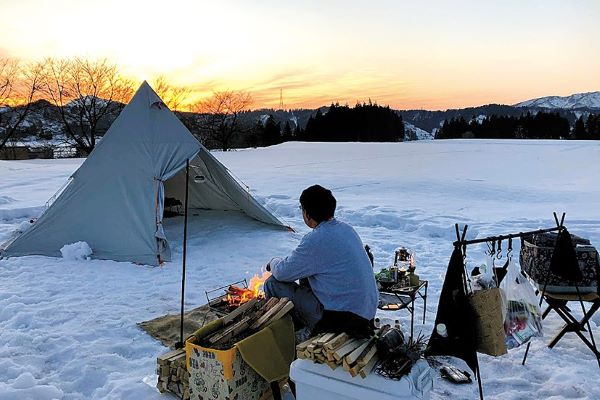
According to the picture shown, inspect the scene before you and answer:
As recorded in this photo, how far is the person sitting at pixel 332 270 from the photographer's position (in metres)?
2.73

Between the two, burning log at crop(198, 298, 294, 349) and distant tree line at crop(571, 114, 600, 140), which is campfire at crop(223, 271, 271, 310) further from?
distant tree line at crop(571, 114, 600, 140)

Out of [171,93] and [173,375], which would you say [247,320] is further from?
[171,93]

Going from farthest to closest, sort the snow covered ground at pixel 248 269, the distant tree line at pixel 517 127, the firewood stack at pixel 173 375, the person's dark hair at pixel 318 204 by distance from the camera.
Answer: the distant tree line at pixel 517 127
the snow covered ground at pixel 248 269
the firewood stack at pixel 173 375
the person's dark hair at pixel 318 204

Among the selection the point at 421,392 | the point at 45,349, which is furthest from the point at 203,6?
the point at 421,392

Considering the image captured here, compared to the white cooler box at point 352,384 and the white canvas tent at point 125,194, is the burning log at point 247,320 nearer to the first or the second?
the white cooler box at point 352,384

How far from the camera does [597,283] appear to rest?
342cm

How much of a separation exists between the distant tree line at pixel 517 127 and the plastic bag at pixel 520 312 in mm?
43746

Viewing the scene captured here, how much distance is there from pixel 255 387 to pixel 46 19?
31.8 feet

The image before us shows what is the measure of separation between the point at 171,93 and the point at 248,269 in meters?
34.8

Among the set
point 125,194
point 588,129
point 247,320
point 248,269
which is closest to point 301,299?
point 247,320

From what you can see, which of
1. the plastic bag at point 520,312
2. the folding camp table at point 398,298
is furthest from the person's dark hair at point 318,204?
the plastic bag at point 520,312

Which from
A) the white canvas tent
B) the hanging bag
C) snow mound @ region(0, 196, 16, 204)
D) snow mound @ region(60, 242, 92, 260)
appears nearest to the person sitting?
the hanging bag

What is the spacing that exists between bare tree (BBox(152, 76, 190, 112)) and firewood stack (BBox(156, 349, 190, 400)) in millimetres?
35914

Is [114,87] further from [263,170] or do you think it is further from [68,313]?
[68,313]
